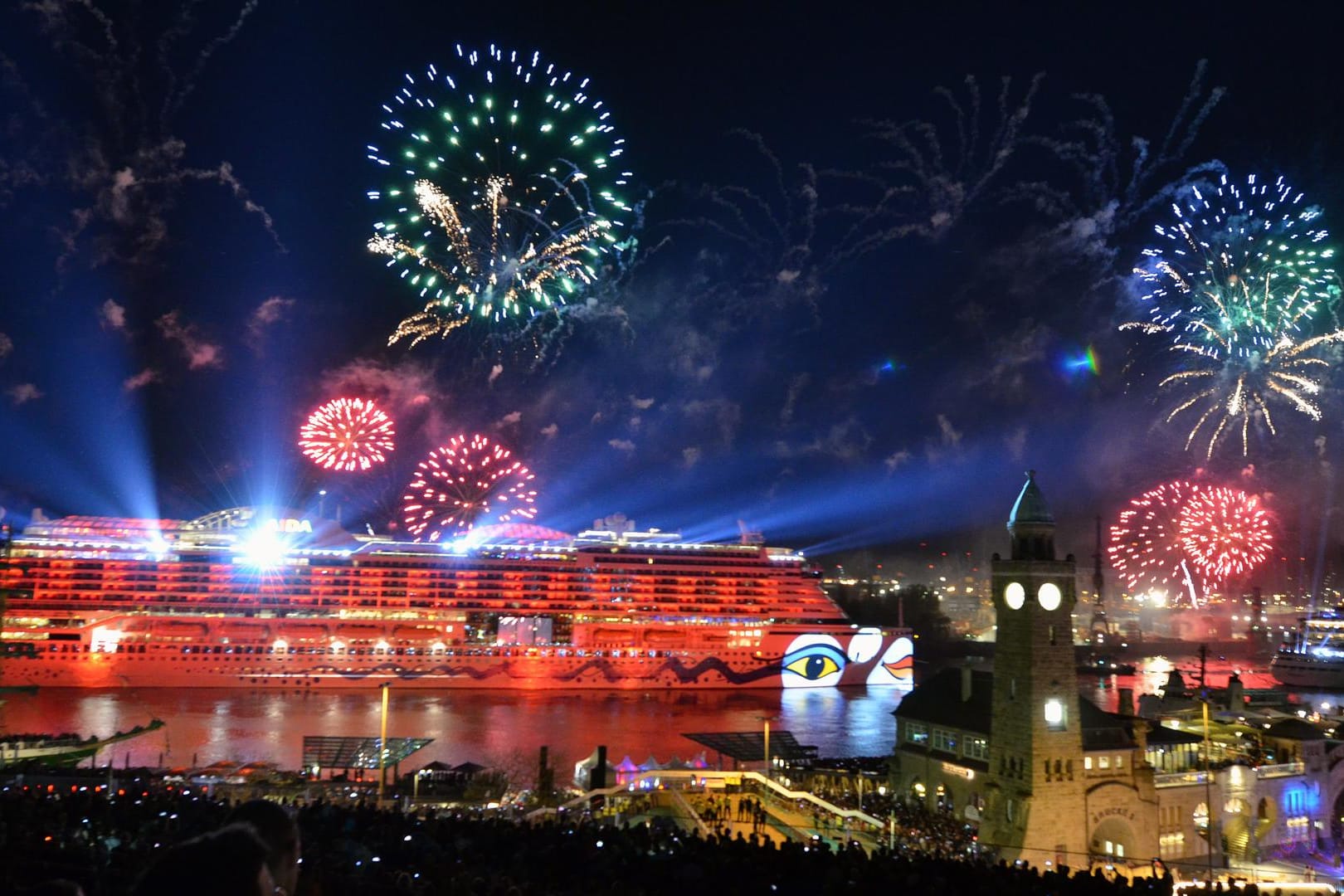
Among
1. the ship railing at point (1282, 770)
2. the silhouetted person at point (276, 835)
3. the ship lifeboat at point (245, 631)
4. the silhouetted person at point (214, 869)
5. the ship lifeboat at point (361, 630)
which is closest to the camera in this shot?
the silhouetted person at point (214, 869)

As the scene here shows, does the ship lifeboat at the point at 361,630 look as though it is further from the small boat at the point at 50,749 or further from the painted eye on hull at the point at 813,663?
the small boat at the point at 50,749

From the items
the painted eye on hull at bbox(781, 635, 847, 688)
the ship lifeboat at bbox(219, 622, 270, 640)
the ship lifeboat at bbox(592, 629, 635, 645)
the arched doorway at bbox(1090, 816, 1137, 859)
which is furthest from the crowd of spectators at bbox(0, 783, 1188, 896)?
the painted eye on hull at bbox(781, 635, 847, 688)

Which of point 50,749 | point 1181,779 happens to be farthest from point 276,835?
point 50,749

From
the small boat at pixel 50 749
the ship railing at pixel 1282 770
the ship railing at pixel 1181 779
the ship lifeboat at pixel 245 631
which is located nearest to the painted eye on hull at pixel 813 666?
the ship lifeboat at pixel 245 631

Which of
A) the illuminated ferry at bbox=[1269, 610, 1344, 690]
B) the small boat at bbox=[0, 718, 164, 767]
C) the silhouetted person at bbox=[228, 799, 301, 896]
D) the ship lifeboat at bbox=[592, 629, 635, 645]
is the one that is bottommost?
the illuminated ferry at bbox=[1269, 610, 1344, 690]

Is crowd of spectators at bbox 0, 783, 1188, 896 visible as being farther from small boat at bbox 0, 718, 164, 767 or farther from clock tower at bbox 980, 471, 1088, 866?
small boat at bbox 0, 718, 164, 767
